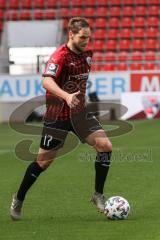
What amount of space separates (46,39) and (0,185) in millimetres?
18472

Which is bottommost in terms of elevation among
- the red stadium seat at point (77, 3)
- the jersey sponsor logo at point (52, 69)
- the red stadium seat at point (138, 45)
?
the red stadium seat at point (138, 45)

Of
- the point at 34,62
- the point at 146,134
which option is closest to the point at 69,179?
the point at 146,134

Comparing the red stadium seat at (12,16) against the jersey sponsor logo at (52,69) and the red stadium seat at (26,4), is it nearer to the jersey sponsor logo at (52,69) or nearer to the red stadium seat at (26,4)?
the red stadium seat at (26,4)

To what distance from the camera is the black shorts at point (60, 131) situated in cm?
776

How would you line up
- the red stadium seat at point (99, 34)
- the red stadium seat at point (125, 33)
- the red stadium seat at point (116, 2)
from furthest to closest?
the red stadium seat at point (116, 2)
the red stadium seat at point (99, 34)
the red stadium seat at point (125, 33)

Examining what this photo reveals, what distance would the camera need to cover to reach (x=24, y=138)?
19.2 m

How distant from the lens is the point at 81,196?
31.0 feet

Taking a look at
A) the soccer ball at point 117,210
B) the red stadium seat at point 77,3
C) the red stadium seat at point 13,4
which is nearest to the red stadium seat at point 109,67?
the red stadium seat at point 77,3

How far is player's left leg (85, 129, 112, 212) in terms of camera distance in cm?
781

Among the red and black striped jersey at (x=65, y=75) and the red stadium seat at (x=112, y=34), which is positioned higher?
the red and black striped jersey at (x=65, y=75)

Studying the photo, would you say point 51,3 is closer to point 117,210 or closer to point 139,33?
point 139,33

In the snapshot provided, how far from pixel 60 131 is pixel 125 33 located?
2178 cm

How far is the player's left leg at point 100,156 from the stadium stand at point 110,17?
2057 centimetres

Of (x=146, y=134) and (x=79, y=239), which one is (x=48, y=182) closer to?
(x=79, y=239)
